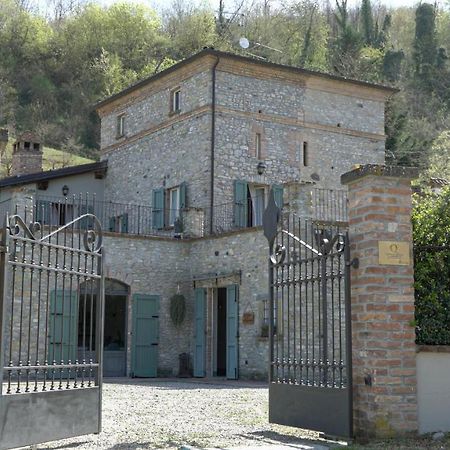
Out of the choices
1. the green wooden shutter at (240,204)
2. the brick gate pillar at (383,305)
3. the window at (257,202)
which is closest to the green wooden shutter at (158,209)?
the green wooden shutter at (240,204)

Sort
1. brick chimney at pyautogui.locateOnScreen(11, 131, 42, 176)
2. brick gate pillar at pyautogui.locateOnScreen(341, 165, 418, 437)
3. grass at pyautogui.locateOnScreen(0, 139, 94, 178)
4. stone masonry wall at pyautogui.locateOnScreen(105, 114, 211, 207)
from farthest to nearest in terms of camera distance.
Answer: grass at pyautogui.locateOnScreen(0, 139, 94, 178), brick chimney at pyautogui.locateOnScreen(11, 131, 42, 176), stone masonry wall at pyautogui.locateOnScreen(105, 114, 211, 207), brick gate pillar at pyautogui.locateOnScreen(341, 165, 418, 437)

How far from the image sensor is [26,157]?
85.4 feet

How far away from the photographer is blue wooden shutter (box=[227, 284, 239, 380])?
18.0 metres

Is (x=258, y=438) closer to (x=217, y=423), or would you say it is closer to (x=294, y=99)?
(x=217, y=423)

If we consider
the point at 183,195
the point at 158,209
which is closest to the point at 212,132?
the point at 183,195

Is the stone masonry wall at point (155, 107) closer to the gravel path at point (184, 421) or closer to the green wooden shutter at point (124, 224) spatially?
the green wooden shutter at point (124, 224)

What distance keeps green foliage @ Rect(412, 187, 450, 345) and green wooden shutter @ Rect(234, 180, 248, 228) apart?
12.8 meters

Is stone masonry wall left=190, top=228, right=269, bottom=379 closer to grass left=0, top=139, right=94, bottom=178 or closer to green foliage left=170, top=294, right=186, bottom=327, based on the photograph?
green foliage left=170, top=294, right=186, bottom=327

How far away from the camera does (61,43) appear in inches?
1820

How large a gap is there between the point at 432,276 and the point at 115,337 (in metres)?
12.9

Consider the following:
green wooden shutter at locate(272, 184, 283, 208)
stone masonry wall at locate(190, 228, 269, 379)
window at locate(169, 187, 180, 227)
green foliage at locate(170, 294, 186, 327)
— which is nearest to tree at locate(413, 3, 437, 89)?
green wooden shutter at locate(272, 184, 283, 208)

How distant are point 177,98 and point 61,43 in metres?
26.1

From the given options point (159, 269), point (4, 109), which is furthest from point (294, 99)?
point (4, 109)

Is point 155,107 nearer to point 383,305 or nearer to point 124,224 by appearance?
point 124,224
